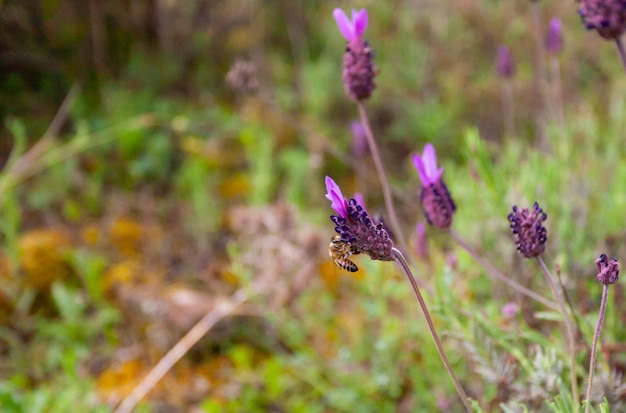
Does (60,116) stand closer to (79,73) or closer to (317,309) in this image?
(79,73)

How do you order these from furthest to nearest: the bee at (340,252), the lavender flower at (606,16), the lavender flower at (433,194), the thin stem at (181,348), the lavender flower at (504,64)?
the lavender flower at (504,64), the thin stem at (181,348), the lavender flower at (433,194), the lavender flower at (606,16), the bee at (340,252)

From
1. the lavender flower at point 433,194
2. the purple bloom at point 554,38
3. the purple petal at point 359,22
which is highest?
the purple bloom at point 554,38

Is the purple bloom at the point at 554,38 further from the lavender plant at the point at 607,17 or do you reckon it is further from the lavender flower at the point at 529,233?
the lavender flower at the point at 529,233

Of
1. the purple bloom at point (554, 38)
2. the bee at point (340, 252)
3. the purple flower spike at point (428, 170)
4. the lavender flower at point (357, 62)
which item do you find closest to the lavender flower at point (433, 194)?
the purple flower spike at point (428, 170)

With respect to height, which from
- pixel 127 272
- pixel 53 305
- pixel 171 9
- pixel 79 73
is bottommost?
pixel 53 305

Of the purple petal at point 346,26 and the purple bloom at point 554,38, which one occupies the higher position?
the purple bloom at point 554,38

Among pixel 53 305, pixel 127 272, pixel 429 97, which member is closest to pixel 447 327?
pixel 127 272
